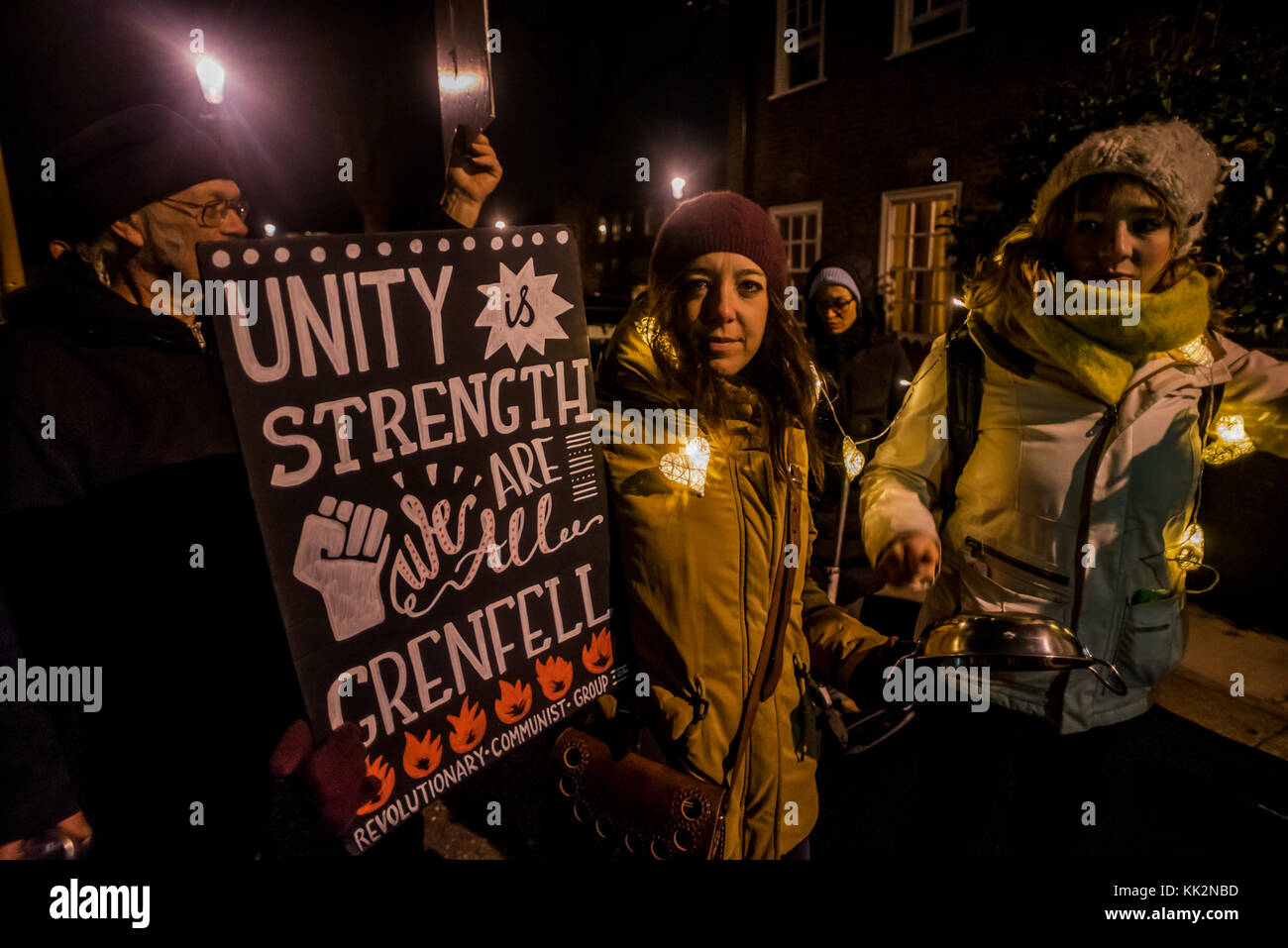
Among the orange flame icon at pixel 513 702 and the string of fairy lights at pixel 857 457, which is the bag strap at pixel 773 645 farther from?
the orange flame icon at pixel 513 702

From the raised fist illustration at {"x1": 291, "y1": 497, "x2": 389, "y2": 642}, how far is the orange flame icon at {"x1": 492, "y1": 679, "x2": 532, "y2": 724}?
344 millimetres

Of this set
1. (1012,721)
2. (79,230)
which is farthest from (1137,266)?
(79,230)

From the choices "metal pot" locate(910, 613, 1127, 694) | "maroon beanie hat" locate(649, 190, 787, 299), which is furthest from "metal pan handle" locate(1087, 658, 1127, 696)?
"maroon beanie hat" locate(649, 190, 787, 299)

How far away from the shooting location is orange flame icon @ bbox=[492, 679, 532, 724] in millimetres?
1503

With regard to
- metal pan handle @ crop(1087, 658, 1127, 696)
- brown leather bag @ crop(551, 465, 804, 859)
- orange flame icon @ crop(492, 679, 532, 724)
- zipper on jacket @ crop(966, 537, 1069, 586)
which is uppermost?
zipper on jacket @ crop(966, 537, 1069, 586)

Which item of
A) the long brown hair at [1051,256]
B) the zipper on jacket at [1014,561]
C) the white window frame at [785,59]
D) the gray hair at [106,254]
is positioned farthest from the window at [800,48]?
the gray hair at [106,254]

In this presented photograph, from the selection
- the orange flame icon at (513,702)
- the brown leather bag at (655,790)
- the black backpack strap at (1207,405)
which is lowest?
the brown leather bag at (655,790)

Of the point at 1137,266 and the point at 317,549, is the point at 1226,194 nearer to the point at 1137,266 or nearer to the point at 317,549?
the point at 1137,266

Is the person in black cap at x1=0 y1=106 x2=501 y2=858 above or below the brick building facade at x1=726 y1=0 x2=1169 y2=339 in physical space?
below

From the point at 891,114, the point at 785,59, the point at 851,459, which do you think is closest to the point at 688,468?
the point at 851,459

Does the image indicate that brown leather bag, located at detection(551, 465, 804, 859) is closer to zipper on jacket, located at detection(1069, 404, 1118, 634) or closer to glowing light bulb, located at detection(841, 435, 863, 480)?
glowing light bulb, located at detection(841, 435, 863, 480)

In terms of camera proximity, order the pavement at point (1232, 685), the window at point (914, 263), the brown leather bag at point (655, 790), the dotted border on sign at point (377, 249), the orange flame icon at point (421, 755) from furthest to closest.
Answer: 1. the window at point (914, 263)
2. the pavement at point (1232, 685)
3. the brown leather bag at point (655, 790)
4. the orange flame icon at point (421, 755)
5. the dotted border on sign at point (377, 249)

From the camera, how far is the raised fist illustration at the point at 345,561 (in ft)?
3.98

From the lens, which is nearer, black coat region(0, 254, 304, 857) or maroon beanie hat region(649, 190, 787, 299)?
black coat region(0, 254, 304, 857)
